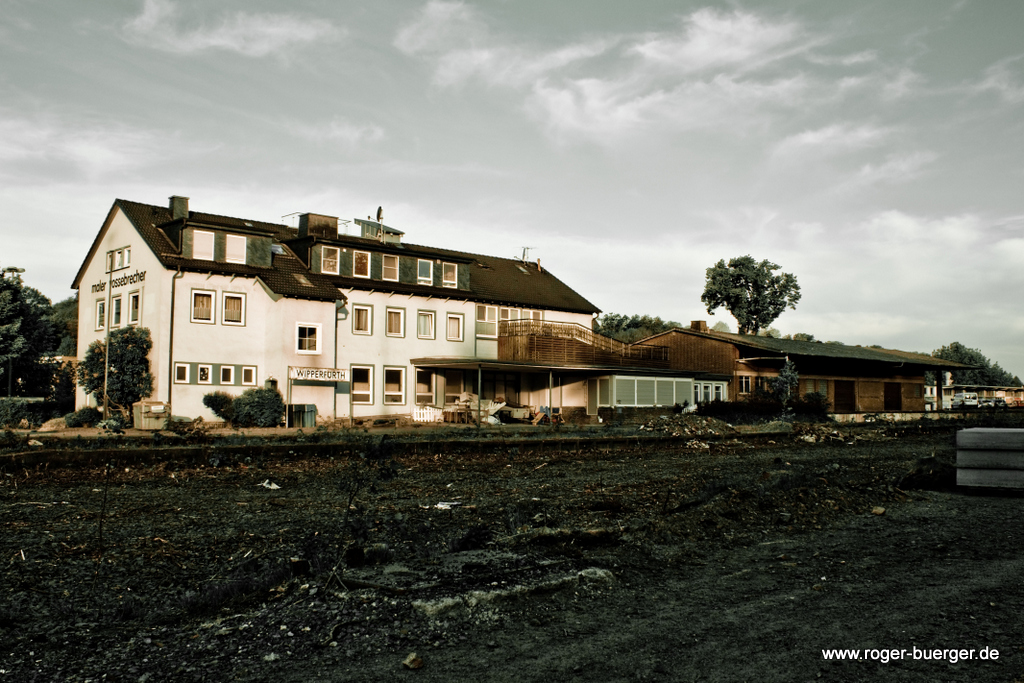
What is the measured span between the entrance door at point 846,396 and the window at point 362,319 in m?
33.0

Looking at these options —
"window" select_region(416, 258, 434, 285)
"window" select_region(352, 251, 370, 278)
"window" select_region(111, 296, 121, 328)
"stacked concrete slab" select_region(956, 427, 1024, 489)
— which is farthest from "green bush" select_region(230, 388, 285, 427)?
"stacked concrete slab" select_region(956, 427, 1024, 489)

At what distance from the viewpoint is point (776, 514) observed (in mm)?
8844

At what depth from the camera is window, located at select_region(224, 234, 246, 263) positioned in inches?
1304

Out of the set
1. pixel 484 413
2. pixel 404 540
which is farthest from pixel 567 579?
pixel 484 413

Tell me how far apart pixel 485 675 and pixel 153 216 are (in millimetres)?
35485

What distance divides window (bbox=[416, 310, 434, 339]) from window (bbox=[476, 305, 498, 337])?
9.56 feet

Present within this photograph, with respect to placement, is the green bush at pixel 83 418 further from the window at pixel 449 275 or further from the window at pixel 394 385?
the window at pixel 449 275

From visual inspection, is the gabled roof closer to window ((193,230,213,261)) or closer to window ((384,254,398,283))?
window ((384,254,398,283))

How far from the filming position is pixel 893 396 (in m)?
57.8

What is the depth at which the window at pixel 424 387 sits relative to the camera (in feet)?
122

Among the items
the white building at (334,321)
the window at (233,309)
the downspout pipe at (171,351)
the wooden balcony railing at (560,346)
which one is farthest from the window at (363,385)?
the downspout pipe at (171,351)

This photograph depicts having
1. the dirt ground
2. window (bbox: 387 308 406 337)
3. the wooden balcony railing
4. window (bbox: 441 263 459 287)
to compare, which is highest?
window (bbox: 441 263 459 287)

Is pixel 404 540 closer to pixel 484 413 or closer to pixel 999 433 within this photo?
pixel 999 433

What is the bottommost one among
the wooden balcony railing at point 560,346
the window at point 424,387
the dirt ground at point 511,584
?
the dirt ground at point 511,584
